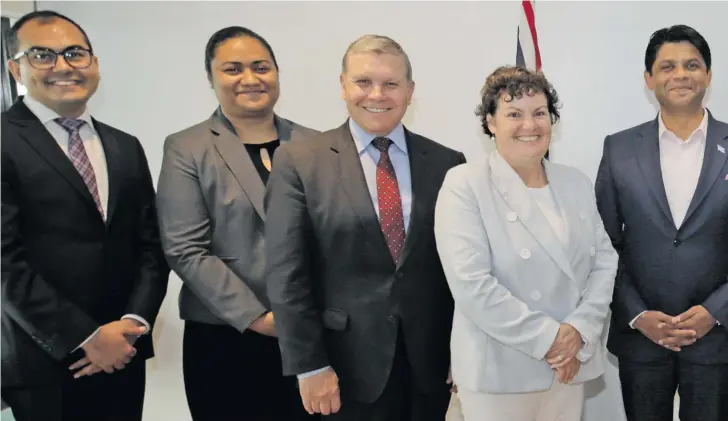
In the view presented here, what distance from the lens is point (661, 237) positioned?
215 centimetres

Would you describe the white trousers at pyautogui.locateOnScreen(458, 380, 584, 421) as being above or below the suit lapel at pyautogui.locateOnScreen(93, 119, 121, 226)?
below

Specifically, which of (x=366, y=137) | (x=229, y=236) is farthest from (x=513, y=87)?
(x=229, y=236)

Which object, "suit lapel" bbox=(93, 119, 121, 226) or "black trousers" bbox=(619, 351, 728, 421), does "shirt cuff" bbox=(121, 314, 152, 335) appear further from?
"black trousers" bbox=(619, 351, 728, 421)

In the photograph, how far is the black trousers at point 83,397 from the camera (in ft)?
6.39

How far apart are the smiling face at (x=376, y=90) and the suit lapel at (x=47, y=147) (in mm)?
919

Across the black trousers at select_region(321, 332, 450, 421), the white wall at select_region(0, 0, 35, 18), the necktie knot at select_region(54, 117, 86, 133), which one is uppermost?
the white wall at select_region(0, 0, 35, 18)

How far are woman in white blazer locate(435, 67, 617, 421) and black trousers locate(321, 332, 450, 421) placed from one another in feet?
0.44

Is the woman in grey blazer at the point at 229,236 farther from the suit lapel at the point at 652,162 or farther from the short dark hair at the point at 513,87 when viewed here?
the suit lapel at the point at 652,162

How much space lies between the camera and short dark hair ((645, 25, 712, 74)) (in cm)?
223

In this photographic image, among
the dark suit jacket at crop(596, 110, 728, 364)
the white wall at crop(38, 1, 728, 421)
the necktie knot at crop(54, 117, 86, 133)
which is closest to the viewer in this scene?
the necktie knot at crop(54, 117, 86, 133)

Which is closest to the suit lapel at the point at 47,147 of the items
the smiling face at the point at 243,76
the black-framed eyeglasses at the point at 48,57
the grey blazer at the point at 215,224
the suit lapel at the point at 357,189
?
the black-framed eyeglasses at the point at 48,57

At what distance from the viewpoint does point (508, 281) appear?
68.3 inches

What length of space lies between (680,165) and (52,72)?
226 cm

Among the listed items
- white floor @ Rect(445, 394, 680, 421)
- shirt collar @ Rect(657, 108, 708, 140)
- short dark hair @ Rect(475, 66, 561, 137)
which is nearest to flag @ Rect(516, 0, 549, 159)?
shirt collar @ Rect(657, 108, 708, 140)
